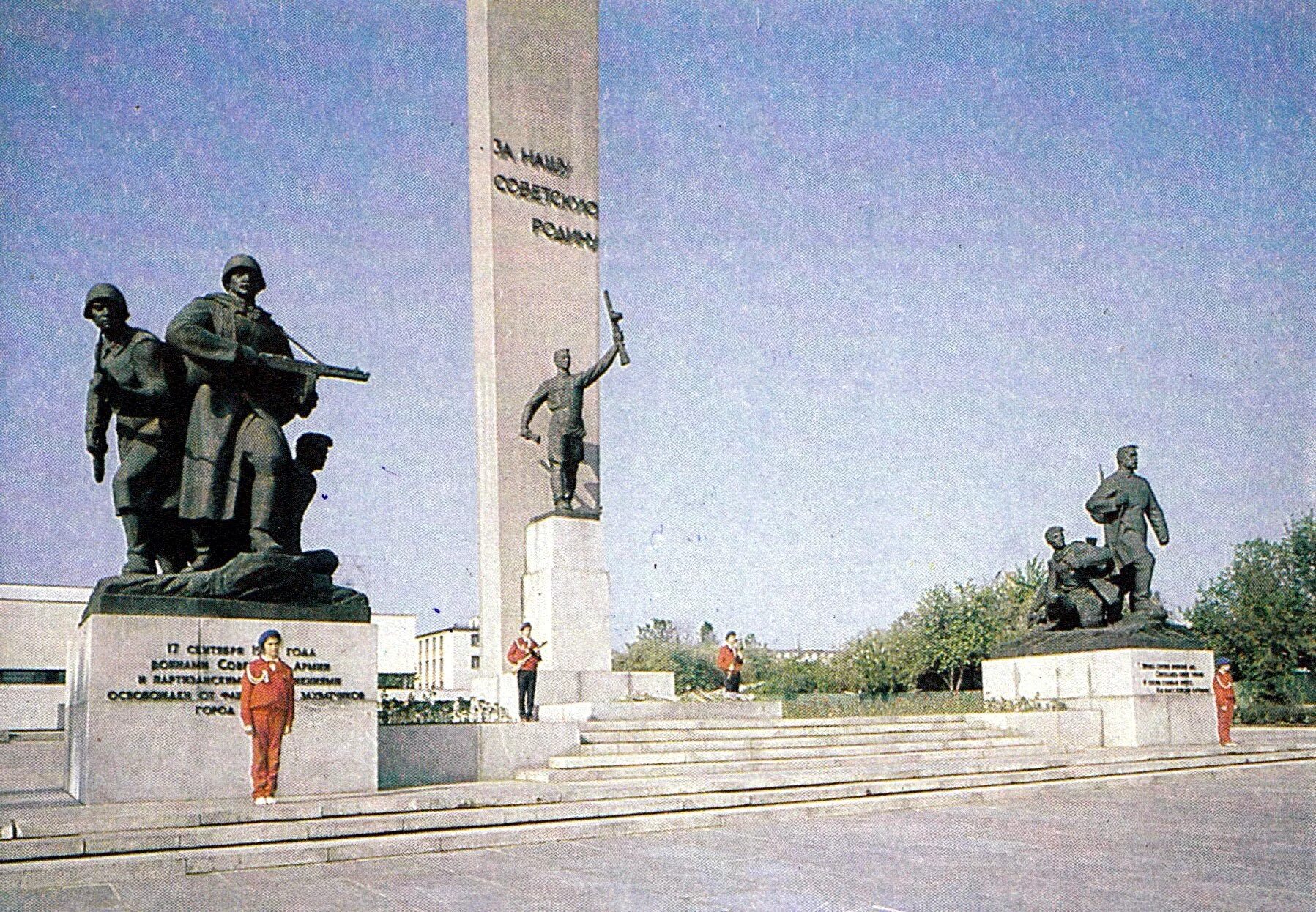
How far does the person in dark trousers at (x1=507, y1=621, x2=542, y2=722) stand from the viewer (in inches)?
581

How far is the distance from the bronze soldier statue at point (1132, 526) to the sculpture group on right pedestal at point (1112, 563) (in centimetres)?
1

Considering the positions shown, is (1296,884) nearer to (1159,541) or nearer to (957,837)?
(957,837)

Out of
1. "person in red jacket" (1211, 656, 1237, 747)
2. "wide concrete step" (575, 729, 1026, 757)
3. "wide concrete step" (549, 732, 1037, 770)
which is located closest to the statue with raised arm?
"wide concrete step" (575, 729, 1026, 757)

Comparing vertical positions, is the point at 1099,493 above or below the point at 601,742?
above

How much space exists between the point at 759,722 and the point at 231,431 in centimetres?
793

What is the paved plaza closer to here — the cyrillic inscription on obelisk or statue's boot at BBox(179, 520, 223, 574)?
statue's boot at BBox(179, 520, 223, 574)

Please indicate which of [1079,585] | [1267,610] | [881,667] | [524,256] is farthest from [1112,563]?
[881,667]

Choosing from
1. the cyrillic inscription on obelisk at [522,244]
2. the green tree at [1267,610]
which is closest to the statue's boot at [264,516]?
the cyrillic inscription on obelisk at [522,244]

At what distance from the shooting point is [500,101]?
21.4 m

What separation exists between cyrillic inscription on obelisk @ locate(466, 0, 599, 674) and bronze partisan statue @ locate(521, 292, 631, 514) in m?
1.25

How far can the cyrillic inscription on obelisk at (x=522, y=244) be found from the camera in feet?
66.0

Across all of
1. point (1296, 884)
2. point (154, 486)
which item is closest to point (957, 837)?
point (1296, 884)

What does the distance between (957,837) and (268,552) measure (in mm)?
6332

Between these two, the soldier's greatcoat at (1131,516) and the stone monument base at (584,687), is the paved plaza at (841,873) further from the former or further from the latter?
the soldier's greatcoat at (1131,516)
